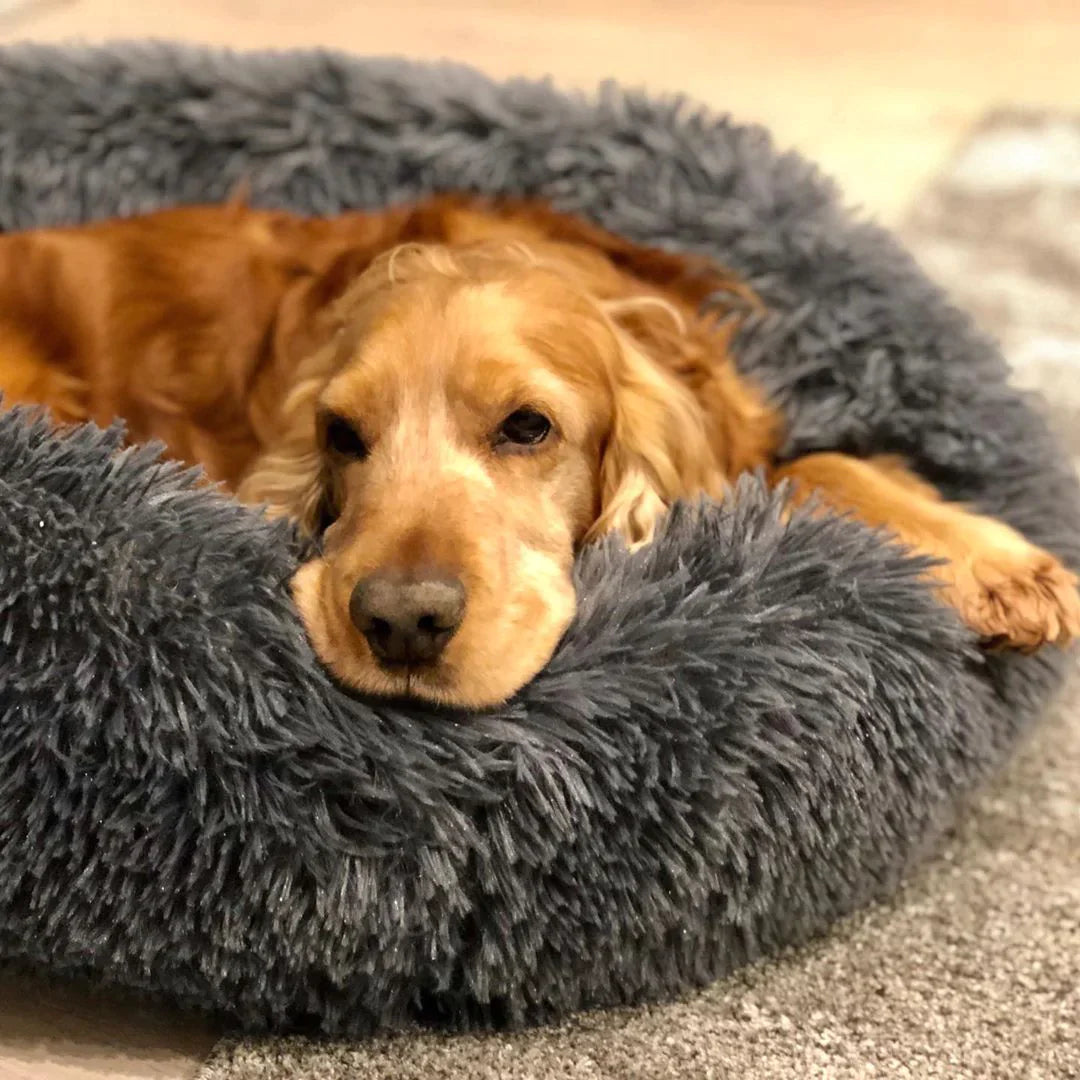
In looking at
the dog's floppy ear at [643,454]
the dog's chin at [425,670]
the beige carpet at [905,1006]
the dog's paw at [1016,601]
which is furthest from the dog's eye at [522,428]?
the beige carpet at [905,1006]

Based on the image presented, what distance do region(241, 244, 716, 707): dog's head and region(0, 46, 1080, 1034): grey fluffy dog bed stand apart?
5cm

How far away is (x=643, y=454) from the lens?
1.43 metres

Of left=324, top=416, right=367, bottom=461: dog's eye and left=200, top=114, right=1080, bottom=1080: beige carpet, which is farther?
left=324, top=416, right=367, bottom=461: dog's eye

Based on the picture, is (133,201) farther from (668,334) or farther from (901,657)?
(901,657)

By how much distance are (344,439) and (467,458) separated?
15 centimetres

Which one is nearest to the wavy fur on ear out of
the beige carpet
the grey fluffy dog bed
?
the grey fluffy dog bed

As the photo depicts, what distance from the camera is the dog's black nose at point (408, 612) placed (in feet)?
3.66

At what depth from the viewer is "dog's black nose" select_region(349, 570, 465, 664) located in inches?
43.9

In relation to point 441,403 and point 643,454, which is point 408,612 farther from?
point 643,454

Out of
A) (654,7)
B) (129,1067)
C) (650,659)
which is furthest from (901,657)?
(654,7)

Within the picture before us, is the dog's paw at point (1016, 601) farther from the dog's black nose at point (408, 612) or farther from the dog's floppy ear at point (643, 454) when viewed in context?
the dog's black nose at point (408, 612)

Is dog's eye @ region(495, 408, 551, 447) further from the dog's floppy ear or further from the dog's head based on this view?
the dog's floppy ear

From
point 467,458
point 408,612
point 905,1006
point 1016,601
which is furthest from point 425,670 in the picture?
point 1016,601

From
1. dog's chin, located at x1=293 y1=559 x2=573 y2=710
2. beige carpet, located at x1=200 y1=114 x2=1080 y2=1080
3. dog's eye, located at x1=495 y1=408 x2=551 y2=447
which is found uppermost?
dog's eye, located at x1=495 y1=408 x2=551 y2=447
